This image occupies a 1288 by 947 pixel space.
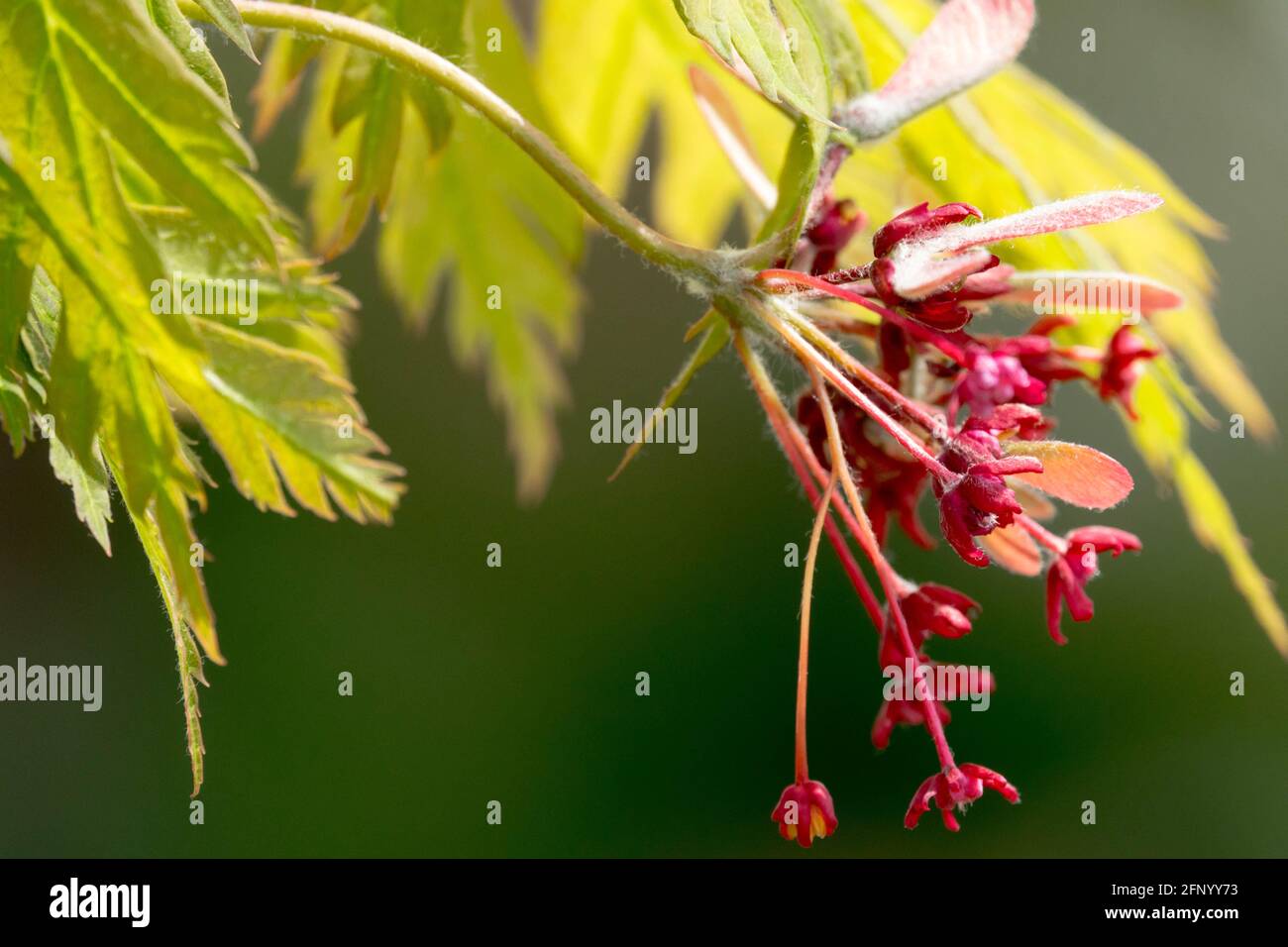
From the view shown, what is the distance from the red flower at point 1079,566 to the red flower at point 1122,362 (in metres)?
0.19

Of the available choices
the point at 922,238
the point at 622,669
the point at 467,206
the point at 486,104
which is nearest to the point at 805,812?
the point at 922,238

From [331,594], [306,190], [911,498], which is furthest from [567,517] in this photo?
[911,498]

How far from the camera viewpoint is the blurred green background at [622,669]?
9.64 feet

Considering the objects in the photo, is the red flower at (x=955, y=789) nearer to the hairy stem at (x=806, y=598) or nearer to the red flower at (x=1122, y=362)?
the hairy stem at (x=806, y=598)

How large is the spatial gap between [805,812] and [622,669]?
2.53 meters

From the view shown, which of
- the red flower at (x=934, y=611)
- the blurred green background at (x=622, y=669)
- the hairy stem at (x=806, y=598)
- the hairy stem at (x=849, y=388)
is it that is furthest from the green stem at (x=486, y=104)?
the blurred green background at (x=622, y=669)

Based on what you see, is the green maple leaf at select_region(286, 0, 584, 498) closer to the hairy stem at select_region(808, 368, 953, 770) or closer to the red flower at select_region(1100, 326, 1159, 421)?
the hairy stem at select_region(808, 368, 953, 770)

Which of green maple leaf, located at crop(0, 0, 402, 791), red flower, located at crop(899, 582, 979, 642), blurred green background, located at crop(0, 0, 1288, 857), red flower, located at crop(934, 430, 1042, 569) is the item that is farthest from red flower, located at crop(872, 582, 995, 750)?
blurred green background, located at crop(0, 0, 1288, 857)

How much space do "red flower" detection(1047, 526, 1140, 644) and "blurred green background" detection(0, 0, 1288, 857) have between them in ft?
7.31

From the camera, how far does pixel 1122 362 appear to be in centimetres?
94

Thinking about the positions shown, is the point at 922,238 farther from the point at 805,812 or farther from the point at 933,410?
the point at 805,812

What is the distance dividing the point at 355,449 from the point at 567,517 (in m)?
2.43

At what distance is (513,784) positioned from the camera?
313 cm
